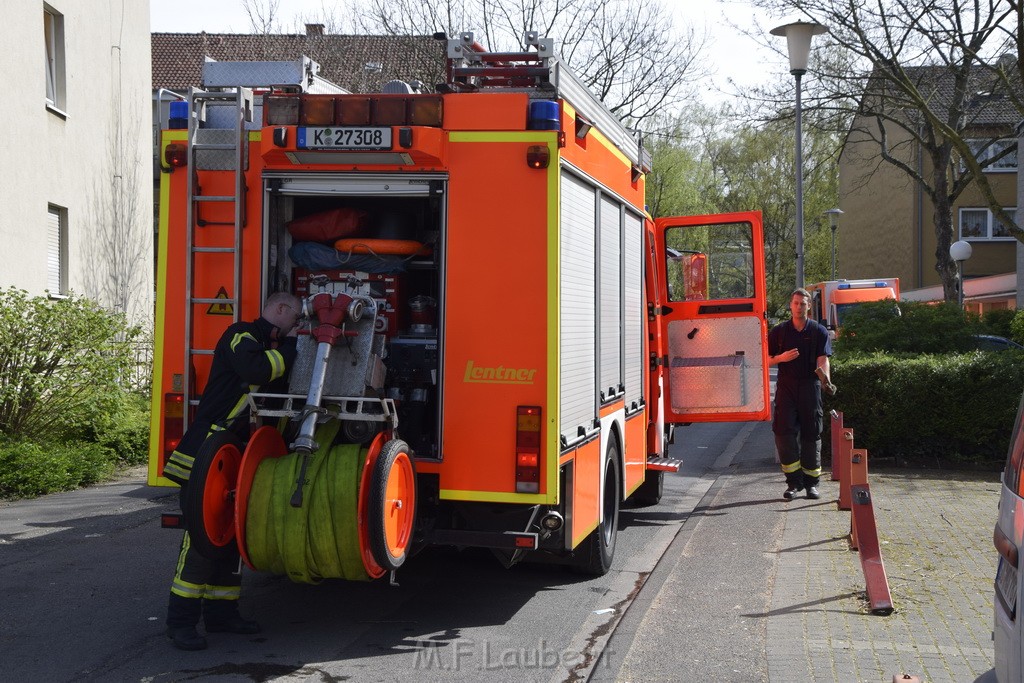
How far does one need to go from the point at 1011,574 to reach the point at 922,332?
42.2ft

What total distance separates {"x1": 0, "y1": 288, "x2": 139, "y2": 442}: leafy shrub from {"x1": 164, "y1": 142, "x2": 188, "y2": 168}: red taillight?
5.91 meters

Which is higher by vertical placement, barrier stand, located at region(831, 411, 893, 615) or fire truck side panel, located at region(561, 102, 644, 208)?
fire truck side panel, located at region(561, 102, 644, 208)

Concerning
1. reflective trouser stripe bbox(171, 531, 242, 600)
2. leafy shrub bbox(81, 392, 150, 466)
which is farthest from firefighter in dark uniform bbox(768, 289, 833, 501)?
leafy shrub bbox(81, 392, 150, 466)

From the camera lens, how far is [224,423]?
19.1ft

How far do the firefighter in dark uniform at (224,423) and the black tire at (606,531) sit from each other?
86.4 inches

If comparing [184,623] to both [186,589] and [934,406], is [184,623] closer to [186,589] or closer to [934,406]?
[186,589]

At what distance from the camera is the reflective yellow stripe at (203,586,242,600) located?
5.81 meters

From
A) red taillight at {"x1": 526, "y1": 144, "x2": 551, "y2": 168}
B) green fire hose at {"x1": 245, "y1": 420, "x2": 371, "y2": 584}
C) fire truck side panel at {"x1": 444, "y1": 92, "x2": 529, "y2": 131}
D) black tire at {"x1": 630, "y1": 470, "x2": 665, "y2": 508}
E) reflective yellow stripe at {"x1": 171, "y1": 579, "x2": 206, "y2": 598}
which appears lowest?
black tire at {"x1": 630, "y1": 470, "x2": 665, "y2": 508}

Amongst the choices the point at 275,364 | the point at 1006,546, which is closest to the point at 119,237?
the point at 275,364

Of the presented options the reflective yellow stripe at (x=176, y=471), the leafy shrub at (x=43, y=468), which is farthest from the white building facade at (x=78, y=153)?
the reflective yellow stripe at (x=176, y=471)

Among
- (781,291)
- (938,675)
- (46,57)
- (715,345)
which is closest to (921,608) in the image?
(938,675)

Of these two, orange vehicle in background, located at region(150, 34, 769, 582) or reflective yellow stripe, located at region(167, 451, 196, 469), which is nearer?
orange vehicle in background, located at region(150, 34, 769, 582)

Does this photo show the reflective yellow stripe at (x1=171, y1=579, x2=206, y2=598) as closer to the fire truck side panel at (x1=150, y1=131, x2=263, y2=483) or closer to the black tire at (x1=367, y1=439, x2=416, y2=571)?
the fire truck side panel at (x1=150, y1=131, x2=263, y2=483)

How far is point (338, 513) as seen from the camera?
5352 mm
